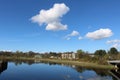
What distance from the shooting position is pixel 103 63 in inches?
5906

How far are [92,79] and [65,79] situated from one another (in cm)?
1040

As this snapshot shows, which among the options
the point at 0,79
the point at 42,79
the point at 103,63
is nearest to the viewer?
the point at 0,79

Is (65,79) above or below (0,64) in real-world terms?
below

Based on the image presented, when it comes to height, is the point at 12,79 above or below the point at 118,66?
below

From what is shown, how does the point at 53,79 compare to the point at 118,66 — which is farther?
the point at 53,79

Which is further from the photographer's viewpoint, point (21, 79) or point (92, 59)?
point (92, 59)

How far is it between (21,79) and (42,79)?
7.69 metres

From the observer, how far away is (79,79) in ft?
245

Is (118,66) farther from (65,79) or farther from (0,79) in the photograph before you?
(0,79)

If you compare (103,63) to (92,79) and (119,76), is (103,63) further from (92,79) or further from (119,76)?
(119,76)

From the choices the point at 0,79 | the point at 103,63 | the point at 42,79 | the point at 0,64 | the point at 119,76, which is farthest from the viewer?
the point at 103,63

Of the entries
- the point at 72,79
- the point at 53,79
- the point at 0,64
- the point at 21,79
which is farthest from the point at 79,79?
the point at 0,64

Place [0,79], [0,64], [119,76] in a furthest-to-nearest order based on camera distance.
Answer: [0,64], [0,79], [119,76]

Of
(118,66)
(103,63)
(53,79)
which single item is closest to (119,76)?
(118,66)
